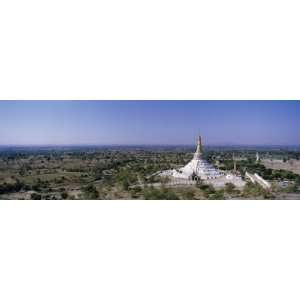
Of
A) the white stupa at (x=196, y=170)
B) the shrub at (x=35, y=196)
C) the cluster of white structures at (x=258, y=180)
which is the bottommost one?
the shrub at (x=35, y=196)

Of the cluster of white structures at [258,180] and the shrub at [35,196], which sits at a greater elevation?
the cluster of white structures at [258,180]

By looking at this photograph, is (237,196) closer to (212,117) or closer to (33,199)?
(212,117)

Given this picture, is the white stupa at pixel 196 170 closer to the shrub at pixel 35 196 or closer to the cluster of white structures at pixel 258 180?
the cluster of white structures at pixel 258 180

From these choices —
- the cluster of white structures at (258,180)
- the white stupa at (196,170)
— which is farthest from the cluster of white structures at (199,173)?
the cluster of white structures at (258,180)

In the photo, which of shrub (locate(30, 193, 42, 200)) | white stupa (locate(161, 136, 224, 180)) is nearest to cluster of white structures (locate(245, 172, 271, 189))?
white stupa (locate(161, 136, 224, 180))

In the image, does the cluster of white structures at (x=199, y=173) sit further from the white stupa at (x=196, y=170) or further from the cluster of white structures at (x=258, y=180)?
the cluster of white structures at (x=258, y=180)

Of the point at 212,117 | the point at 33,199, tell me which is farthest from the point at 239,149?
the point at 33,199

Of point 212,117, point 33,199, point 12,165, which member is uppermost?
point 212,117

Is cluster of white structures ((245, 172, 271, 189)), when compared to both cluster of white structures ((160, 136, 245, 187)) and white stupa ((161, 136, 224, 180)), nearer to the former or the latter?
cluster of white structures ((160, 136, 245, 187))
